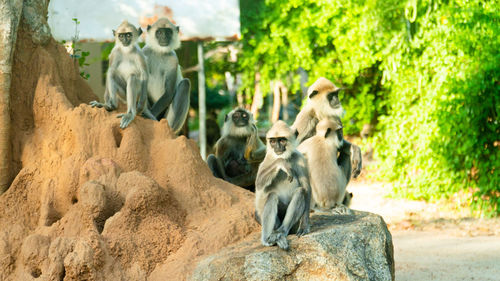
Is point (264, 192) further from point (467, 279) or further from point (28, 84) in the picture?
point (467, 279)

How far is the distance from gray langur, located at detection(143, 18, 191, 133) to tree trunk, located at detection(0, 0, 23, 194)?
6.38ft

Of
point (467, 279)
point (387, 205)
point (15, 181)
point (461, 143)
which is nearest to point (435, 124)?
point (461, 143)

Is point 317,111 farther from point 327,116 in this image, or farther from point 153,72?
point 153,72

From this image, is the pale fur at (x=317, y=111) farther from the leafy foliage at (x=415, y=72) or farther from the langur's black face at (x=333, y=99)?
the leafy foliage at (x=415, y=72)

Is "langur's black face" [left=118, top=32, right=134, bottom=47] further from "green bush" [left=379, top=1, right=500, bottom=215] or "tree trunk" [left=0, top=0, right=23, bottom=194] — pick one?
"green bush" [left=379, top=1, right=500, bottom=215]

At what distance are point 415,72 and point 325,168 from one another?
283 inches

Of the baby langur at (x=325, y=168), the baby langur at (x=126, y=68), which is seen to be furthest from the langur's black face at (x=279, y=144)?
the baby langur at (x=126, y=68)

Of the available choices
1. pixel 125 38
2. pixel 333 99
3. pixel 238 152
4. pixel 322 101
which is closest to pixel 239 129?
pixel 238 152

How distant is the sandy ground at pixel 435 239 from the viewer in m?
9.55

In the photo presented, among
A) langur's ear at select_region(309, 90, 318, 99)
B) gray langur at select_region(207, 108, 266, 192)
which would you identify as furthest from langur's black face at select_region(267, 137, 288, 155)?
gray langur at select_region(207, 108, 266, 192)

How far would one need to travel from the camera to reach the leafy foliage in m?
12.8

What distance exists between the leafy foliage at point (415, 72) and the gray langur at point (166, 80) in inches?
255

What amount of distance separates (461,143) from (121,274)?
30.0 ft

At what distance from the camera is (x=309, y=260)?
5559 millimetres
